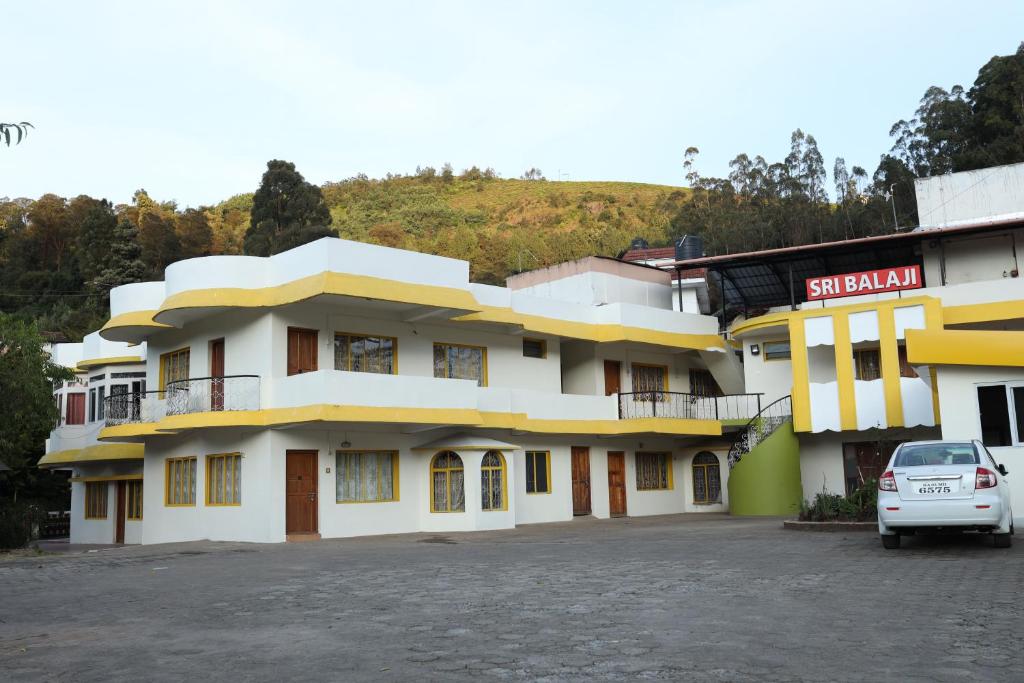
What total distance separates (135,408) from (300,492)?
6279mm

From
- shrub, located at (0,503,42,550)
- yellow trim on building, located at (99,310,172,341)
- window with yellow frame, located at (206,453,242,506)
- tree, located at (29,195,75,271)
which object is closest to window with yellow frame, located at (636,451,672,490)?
window with yellow frame, located at (206,453,242,506)

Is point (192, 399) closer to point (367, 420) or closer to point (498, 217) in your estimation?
point (367, 420)

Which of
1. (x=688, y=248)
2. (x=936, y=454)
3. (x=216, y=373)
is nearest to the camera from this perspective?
(x=936, y=454)

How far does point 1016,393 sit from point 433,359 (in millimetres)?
14399

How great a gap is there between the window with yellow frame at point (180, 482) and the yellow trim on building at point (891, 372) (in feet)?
60.4

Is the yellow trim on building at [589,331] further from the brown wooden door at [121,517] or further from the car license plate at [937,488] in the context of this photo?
the car license plate at [937,488]

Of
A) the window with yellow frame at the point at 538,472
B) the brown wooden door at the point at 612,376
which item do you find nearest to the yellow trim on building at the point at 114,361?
the window with yellow frame at the point at 538,472

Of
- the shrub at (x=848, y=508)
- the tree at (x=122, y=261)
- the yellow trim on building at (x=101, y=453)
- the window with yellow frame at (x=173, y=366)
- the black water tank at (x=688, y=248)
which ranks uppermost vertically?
the tree at (x=122, y=261)

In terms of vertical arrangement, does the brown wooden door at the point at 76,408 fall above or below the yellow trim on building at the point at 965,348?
above

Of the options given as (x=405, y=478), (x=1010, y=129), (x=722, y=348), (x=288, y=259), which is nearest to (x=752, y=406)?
(x=722, y=348)

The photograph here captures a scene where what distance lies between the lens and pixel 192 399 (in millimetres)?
23500

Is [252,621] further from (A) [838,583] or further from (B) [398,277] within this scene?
(B) [398,277]

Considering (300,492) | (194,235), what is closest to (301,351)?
(300,492)

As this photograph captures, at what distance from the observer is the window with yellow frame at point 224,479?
23.3 meters
